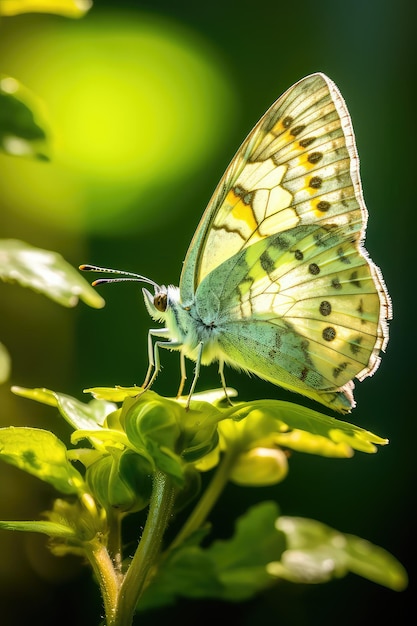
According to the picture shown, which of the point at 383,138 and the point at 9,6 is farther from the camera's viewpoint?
the point at 383,138

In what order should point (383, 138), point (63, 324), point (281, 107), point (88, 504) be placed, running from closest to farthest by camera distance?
point (88, 504) < point (281, 107) < point (63, 324) < point (383, 138)

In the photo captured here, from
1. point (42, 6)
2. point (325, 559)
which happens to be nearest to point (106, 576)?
point (325, 559)

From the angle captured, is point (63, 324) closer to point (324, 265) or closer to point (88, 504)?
point (324, 265)

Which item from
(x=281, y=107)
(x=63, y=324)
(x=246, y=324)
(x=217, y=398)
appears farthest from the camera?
(x=63, y=324)

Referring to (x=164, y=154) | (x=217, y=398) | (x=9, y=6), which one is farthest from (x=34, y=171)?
(x=217, y=398)

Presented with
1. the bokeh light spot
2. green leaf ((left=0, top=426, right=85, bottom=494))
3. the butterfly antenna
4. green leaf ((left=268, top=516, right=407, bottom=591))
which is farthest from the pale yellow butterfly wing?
green leaf ((left=0, top=426, right=85, bottom=494))
